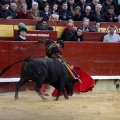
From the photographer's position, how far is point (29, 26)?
38.2 feet

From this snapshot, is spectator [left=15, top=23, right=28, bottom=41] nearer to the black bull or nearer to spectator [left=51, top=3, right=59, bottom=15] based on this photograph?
the black bull

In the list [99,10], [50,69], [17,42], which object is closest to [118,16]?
[99,10]

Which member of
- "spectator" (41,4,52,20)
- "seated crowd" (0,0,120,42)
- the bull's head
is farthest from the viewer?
"spectator" (41,4,52,20)

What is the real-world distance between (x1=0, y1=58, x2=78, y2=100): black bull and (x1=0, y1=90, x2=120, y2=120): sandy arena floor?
9.3 inches

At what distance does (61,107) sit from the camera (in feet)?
27.1

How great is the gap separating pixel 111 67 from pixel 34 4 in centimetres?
224

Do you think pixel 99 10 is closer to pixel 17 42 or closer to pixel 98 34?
pixel 98 34

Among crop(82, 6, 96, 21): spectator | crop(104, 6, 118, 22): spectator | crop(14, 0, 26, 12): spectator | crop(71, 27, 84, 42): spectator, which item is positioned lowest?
crop(71, 27, 84, 42): spectator

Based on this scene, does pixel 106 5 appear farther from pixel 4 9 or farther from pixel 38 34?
pixel 4 9

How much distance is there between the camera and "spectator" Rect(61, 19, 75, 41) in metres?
11.4

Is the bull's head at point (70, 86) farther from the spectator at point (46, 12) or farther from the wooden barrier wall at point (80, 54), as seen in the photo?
the spectator at point (46, 12)

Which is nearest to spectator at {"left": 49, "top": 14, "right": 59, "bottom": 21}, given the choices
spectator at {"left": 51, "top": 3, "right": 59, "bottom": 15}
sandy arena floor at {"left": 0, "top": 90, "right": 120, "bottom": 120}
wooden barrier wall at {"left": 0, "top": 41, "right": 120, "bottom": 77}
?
spectator at {"left": 51, "top": 3, "right": 59, "bottom": 15}

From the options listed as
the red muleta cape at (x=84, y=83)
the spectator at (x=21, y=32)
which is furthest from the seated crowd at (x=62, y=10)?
the red muleta cape at (x=84, y=83)

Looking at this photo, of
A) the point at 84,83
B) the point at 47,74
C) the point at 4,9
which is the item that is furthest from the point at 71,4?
the point at 47,74
